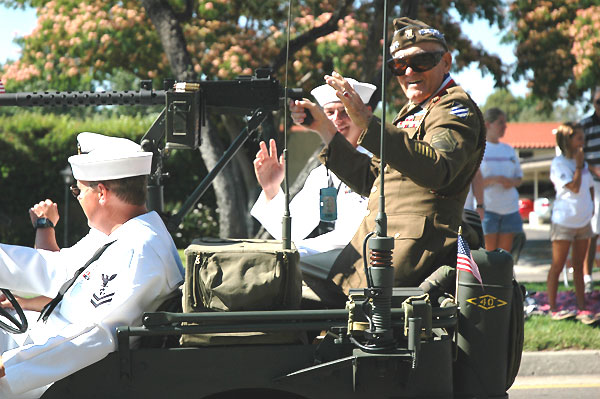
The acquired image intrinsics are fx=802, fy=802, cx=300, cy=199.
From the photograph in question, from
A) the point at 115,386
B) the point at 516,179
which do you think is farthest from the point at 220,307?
the point at 516,179

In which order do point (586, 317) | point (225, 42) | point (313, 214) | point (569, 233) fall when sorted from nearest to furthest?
point (313, 214) < point (586, 317) < point (569, 233) < point (225, 42)

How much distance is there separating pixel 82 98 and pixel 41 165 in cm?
1355

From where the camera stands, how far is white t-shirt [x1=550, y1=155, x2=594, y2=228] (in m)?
7.59

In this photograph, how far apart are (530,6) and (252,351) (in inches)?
488

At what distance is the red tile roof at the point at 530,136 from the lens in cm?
4247

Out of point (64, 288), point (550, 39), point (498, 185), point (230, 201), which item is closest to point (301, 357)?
point (64, 288)

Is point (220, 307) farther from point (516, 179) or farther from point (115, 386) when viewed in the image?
point (516, 179)

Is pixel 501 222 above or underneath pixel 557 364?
above

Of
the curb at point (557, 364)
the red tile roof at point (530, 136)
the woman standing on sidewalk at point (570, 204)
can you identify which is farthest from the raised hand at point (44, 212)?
the red tile roof at point (530, 136)

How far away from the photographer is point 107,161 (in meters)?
2.98

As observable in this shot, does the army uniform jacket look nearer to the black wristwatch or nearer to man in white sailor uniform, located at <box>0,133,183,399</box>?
man in white sailor uniform, located at <box>0,133,183,399</box>

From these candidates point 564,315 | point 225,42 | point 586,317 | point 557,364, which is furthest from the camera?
point 225,42

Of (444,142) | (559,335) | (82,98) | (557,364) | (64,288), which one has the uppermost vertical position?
(82,98)

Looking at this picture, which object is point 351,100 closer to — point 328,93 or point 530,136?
point 328,93
